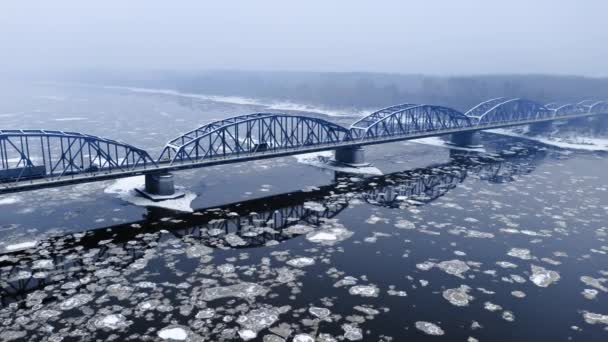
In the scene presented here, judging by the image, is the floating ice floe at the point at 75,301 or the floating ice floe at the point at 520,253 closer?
the floating ice floe at the point at 75,301

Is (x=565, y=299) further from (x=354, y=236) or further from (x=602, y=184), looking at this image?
(x=602, y=184)

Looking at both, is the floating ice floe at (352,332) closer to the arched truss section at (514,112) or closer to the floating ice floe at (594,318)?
the floating ice floe at (594,318)

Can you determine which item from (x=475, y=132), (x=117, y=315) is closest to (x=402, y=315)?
(x=117, y=315)

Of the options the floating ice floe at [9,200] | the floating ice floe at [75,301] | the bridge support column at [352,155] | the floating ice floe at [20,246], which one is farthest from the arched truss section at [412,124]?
the floating ice floe at [75,301]

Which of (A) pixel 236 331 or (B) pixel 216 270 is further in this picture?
(B) pixel 216 270

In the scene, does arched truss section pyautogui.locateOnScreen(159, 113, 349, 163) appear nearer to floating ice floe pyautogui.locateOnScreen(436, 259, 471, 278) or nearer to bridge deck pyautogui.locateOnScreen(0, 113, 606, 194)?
bridge deck pyautogui.locateOnScreen(0, 113, 606, 194)

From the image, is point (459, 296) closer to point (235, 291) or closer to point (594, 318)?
point (594, 318)

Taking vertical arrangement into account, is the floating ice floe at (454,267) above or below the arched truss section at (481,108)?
below
